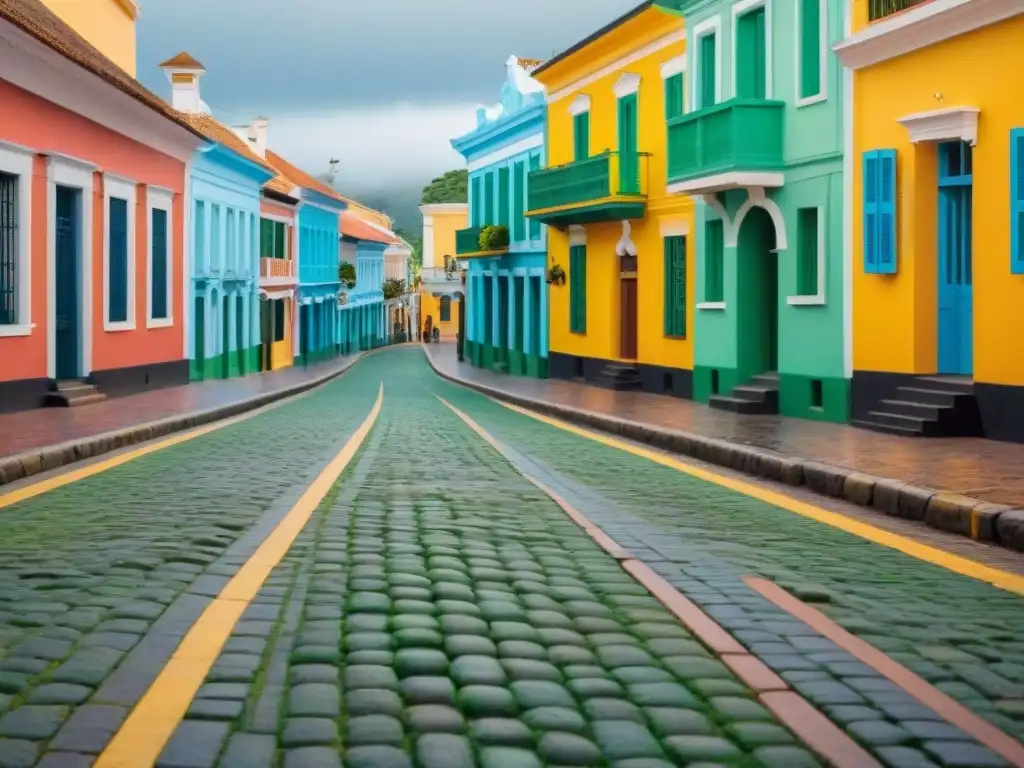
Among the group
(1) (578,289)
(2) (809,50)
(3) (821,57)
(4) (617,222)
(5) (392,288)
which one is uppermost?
(2) (809,50)

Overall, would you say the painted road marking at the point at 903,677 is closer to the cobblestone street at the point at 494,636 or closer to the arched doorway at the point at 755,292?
the cobblestone street at the point at 494,636

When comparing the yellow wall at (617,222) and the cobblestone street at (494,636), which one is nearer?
the cobblestone street at (494,636)

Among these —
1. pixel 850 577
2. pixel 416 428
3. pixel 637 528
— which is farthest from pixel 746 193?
pixel 850 577

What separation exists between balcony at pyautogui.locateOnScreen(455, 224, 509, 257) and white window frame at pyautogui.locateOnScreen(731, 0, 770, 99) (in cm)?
2257

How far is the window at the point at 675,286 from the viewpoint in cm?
2867

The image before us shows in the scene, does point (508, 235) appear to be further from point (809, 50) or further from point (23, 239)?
point (23, 239)

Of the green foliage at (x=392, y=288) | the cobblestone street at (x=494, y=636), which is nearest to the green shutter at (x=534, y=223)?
the cobblestone street at (x=494, y=636)

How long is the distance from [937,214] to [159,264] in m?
19.0

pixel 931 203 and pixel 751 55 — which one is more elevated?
pixel 751 55

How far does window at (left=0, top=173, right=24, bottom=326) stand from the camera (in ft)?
70.1

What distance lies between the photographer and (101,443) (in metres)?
16.4

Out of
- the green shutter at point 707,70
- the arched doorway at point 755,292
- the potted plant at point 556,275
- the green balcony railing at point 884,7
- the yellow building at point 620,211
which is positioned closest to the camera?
the green balcony railing at point 884,7

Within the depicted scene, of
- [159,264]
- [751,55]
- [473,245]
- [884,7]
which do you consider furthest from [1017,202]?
[473,245]

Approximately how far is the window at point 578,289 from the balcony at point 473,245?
8947mm
